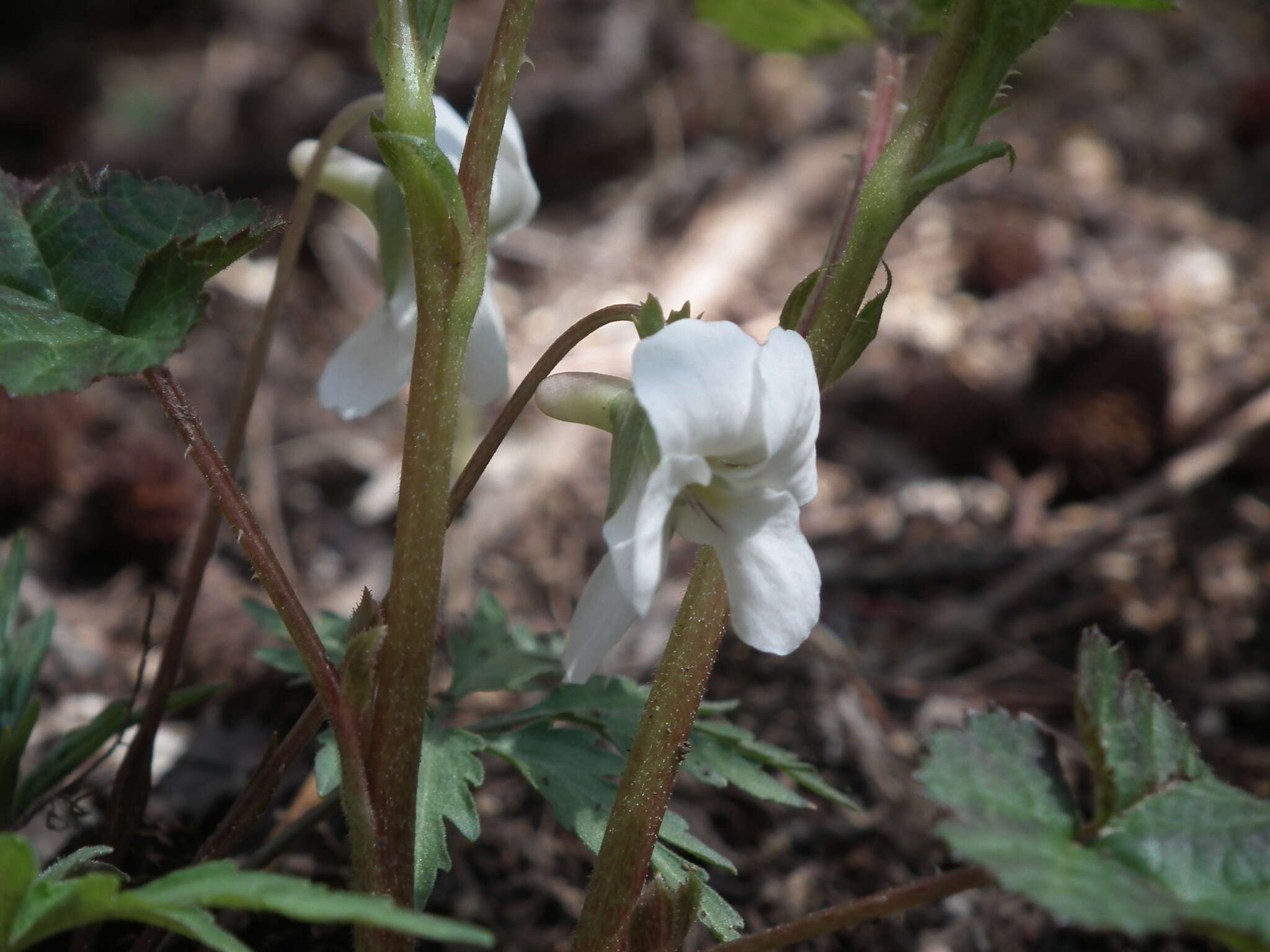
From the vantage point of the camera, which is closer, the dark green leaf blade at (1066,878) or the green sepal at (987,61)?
the dark green leaf blade at (1066,878)

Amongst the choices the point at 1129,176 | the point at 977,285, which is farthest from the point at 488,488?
the point at 1129,176

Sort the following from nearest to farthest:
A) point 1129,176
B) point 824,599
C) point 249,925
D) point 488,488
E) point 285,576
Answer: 1. point 285,576
2. point 249,925
3. point 824,599
4. point 488,488
5. point 1129,176

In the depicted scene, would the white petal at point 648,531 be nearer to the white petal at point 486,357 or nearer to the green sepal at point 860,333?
the green sepal at point 860,333

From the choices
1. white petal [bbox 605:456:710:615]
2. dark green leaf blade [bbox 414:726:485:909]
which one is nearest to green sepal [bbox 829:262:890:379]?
white petal [bbox 605:456:710:615]

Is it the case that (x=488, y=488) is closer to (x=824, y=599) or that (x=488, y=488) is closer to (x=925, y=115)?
(x=824, y=599)

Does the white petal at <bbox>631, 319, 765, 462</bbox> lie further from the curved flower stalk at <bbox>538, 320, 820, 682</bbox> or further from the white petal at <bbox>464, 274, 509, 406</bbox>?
the white petal at <bbox>464, 274, 509, 406</bbox>

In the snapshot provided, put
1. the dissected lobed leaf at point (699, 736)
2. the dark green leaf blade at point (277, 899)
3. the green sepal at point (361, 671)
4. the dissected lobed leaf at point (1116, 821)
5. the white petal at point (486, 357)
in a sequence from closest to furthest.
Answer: the dark green leaf blade at point (277, 899)
the dissected lobed leaf at point (1116, 821)
the green sepal at point (361, 671)
the dissected lobed leaf at point (699, 736)
the white petal at point (486, 357)

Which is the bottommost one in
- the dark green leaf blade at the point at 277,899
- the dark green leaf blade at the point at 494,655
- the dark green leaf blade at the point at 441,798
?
the dark green leaf blade at the point at 494,655

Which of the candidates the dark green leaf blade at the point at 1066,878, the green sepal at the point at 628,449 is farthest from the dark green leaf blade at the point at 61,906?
the dark green leaf blade at the point at 1066,878
